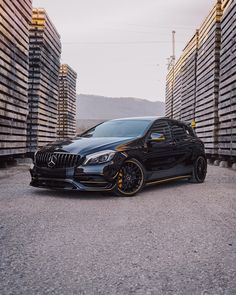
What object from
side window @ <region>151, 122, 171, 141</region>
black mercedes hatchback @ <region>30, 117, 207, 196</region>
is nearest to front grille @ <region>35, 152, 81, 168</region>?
black mercedes hatchback @ <region>30, 117, 207, 196</region>

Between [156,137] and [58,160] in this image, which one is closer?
[58,160]

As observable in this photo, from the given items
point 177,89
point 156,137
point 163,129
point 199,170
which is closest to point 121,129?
point 156,137

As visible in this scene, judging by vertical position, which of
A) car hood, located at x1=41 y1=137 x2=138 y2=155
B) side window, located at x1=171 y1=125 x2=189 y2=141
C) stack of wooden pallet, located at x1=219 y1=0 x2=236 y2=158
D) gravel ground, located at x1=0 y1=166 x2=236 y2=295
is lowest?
gravel ground, located at x1=0 y1=166 x2=236 y2=295

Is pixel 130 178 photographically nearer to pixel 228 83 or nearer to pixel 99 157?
pixel 99 157

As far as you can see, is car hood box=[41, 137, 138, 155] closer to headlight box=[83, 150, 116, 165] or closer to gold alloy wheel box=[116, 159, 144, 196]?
headlight box=[83, 150, 116, 165]

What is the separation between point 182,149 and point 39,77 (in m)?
8.80

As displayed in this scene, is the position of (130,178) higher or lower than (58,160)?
lower

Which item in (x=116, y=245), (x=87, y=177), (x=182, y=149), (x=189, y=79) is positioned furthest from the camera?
(x=189, y=79)

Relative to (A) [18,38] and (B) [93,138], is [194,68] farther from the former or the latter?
(B) [93,138]

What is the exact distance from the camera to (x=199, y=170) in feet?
26.1

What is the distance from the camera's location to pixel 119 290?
222 centimetres

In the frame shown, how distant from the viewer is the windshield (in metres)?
6.70

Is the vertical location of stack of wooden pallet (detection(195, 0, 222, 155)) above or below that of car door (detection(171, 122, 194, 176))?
above

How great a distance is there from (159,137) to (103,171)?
61.5 inches
